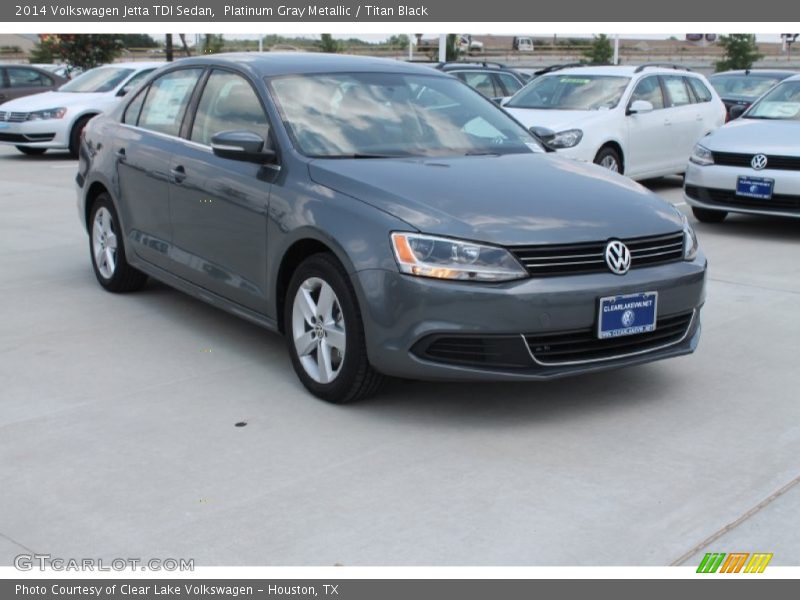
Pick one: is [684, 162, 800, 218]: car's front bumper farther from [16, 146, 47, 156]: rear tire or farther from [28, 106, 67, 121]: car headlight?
[16, 146, 47, 156]: rear tire

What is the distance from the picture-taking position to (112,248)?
7.03 m

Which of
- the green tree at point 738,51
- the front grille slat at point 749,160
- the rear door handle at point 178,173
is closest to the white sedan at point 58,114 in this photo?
the front grille slat at point 749,160

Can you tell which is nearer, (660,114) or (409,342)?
(409,342)

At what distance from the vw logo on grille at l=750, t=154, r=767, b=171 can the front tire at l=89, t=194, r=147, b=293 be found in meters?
5.42

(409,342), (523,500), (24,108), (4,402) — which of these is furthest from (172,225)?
(24,108)

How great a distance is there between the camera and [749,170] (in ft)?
31.2

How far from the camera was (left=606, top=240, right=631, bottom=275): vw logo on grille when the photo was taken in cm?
466

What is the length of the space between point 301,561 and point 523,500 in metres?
0.90

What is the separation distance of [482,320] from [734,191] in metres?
5.84

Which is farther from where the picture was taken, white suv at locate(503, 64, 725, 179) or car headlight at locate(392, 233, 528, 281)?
white suv at locate(503, 64, 725, 179)

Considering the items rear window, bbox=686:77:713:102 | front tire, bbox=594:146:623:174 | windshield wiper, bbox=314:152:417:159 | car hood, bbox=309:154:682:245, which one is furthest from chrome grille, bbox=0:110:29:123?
car hood, bbox=309:154:682:245

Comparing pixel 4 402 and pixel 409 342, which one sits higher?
pixel 409 342

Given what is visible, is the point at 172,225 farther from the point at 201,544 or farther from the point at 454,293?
the point at 201,544

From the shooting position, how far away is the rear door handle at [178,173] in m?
6.00
